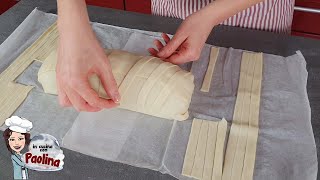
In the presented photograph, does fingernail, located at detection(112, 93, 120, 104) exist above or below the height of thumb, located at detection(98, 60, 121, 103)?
below

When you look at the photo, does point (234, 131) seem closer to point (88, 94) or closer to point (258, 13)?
point (88, 94)

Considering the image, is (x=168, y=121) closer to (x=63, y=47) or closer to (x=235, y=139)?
(x=235, y=139)

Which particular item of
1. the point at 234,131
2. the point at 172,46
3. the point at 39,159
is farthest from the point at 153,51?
the point at 39,159

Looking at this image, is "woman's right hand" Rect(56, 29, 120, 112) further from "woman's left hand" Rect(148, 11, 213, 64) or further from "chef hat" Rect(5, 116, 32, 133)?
"woman's left hand" Rect(148, 11, 213, 64)

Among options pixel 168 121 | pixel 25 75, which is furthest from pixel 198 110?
pixel 25 75

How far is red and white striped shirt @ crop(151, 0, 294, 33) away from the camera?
1.00 metres

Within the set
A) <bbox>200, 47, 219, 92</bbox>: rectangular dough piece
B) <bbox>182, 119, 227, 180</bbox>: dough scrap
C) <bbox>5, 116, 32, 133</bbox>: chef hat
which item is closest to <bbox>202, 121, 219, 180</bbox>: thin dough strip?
<bbox>182, 119, 227, 180</bbox>: dough scrap

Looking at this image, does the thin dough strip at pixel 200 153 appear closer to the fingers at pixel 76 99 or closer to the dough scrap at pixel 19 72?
the fingers at pixel 76 99

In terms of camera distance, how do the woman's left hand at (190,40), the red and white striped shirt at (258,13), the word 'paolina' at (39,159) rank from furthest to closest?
the red and white striped shirt at (258,13) < the woman's left hand at (190,40) < the word 'paolina' at (39,159)

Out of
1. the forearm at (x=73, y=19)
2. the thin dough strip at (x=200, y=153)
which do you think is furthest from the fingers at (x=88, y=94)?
the thin dough strip at (x=200, y=153)

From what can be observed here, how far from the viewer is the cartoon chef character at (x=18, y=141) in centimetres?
61

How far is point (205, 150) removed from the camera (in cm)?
72

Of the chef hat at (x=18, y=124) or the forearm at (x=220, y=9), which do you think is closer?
the chef hat at (x=18, y=124)

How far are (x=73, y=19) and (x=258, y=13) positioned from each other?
0.53 m
